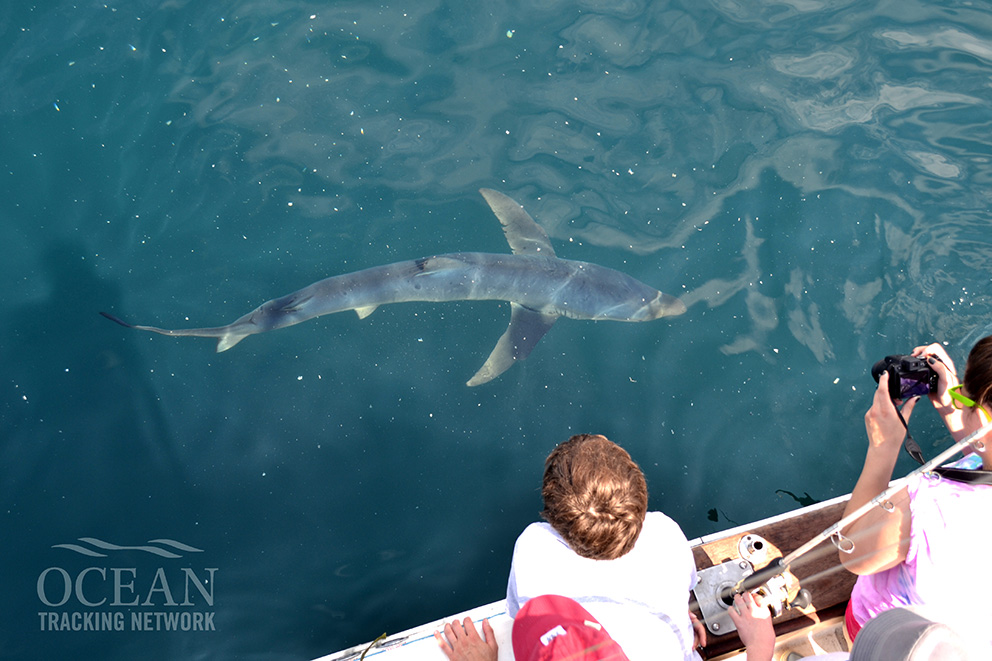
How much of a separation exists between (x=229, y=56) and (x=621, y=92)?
392cm

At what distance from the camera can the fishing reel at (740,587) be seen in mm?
2869

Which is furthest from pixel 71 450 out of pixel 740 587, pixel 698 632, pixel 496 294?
pixel 740 587

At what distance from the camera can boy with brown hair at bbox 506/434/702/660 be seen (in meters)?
2.22

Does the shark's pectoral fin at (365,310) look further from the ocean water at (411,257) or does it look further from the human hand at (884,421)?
the human hand at (884,421)

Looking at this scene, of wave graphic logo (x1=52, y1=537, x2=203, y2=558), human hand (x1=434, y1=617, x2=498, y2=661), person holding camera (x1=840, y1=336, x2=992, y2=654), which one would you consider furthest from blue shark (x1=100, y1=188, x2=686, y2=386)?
person holding camera (x1=840, y1=336, x2=992, y2=654)

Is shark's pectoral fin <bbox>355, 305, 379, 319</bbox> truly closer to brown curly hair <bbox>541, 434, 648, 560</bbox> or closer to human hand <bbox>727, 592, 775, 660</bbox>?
brown curly hair <bbox>541, 434, 648, 560</bbox>

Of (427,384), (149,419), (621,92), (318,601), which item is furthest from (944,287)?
(149,419)

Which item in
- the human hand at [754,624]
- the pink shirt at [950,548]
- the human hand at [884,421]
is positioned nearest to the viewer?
the pink shirt at [950,548]

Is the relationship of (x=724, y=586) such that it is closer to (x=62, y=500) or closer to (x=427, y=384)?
(x=427, y=384)

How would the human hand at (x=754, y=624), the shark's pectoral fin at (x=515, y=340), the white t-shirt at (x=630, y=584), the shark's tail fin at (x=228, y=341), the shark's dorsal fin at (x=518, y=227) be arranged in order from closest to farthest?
the white t-shirt at (x=630, y=584)
the human hand at (x=754, y=624)
the shark's tail fin at (x=228, y=341)
the shark's pectoral fin at (x=515, y=340)
the shark's dorsal fin at (x=518, y=227)

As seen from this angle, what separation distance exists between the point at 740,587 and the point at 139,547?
4300mm

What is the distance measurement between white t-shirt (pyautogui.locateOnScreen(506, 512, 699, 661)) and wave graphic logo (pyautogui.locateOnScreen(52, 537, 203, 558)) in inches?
132

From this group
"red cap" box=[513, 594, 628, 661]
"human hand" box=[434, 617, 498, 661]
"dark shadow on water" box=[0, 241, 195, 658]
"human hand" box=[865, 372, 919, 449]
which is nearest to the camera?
"red cap" box=[513, 594, 628, 661]

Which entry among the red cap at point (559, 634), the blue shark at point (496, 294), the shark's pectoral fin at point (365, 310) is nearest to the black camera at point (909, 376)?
the red cap at point (559, 634)
